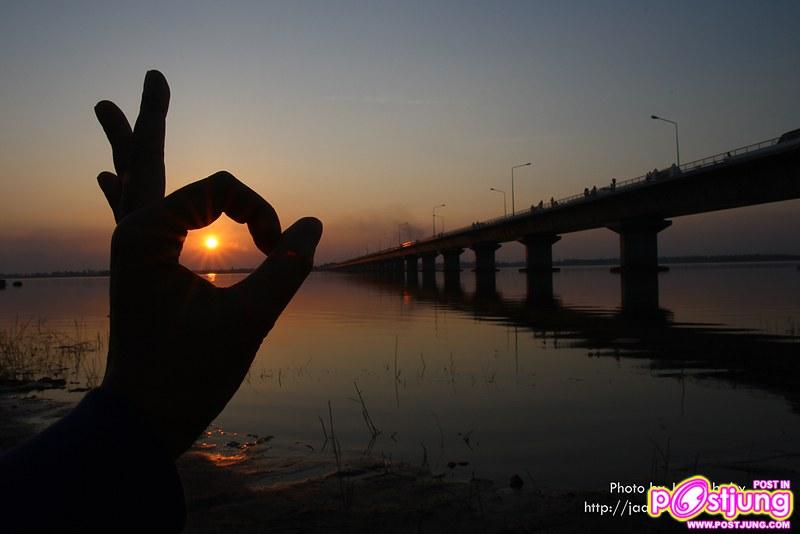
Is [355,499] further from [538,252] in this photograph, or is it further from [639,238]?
[538,252]

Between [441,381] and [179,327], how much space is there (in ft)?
33.2

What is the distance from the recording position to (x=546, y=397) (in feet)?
30.6

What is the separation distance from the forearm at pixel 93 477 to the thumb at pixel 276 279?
25cm

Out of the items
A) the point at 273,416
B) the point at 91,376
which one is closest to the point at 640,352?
the point at 273,416

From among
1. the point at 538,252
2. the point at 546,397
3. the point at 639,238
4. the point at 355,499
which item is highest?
the point at 538,252

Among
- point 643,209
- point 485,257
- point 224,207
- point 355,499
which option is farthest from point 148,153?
point 485,257

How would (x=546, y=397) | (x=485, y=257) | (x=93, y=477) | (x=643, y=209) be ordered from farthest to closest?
(x=485, y=257)
(x=643, y=209)
(x=546, y=397)
(x=93, y=477)

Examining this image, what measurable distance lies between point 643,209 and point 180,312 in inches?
2072

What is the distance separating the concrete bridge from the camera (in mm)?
34938

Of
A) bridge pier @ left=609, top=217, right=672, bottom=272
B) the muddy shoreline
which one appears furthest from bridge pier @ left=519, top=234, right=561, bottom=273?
the muddy shoreline

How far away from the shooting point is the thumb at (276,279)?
105 cm

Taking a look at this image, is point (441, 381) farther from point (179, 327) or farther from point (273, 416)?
point (179, 327)

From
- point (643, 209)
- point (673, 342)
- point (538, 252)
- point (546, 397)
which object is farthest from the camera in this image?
point (538, 252)

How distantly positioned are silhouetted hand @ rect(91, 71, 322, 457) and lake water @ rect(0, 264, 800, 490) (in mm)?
5033
